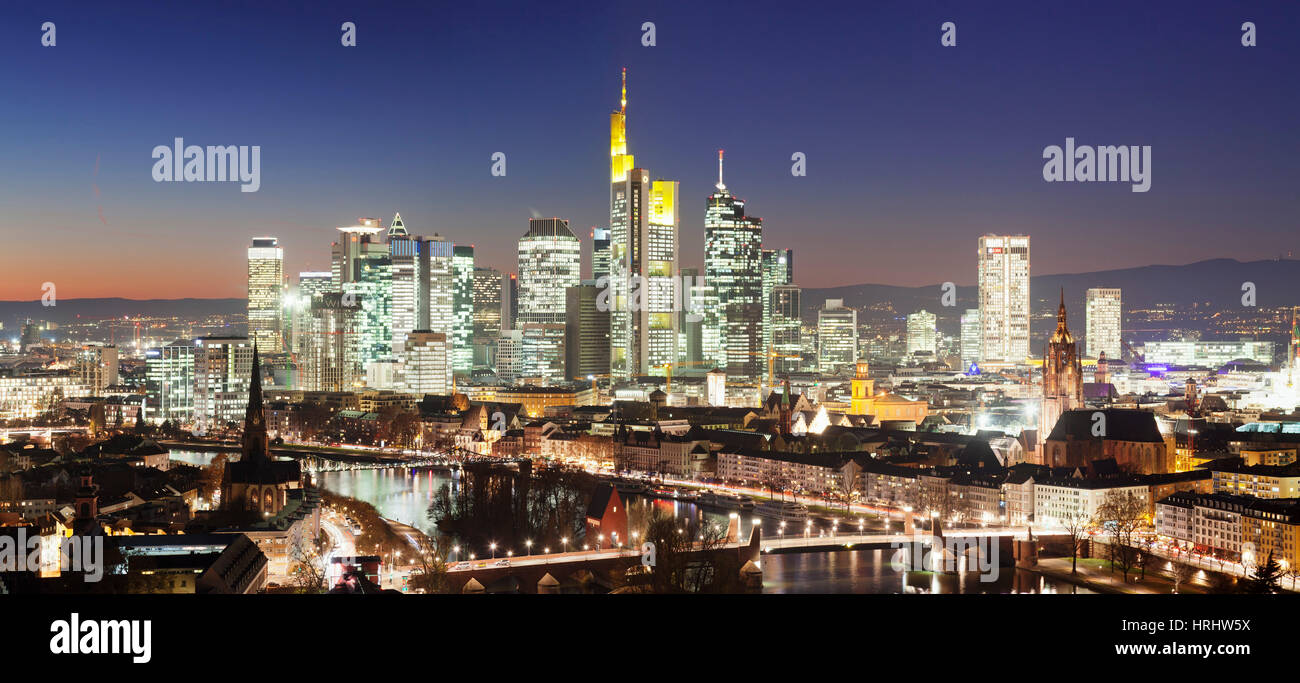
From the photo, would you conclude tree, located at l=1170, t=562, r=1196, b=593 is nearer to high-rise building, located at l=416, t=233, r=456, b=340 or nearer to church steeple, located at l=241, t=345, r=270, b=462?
church steeple, located at l=241, t=345, r=270, b=462

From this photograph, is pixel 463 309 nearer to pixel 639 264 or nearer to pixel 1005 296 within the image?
pixel 639 264

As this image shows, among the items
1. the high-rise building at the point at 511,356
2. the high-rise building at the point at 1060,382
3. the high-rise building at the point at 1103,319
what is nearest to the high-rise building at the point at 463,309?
the high-rise building at the point at 511,356

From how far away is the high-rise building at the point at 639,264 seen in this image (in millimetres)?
48188

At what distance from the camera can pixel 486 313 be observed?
2569 inches

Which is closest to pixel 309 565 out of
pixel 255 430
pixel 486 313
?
pixel 255 430

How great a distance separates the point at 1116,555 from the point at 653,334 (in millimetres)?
35327

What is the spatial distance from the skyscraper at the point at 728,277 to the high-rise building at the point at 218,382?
19.7 m

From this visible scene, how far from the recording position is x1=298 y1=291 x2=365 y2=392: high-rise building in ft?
165

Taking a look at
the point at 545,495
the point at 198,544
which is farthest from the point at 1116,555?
the point at 198,544

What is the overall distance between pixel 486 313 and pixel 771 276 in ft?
53.0

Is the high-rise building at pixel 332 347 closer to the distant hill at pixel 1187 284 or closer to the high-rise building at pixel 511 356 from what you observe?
the high-rise building at pixel 511 356

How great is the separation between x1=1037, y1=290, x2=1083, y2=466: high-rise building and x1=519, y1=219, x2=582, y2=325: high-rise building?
110 feet

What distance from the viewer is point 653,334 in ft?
165
